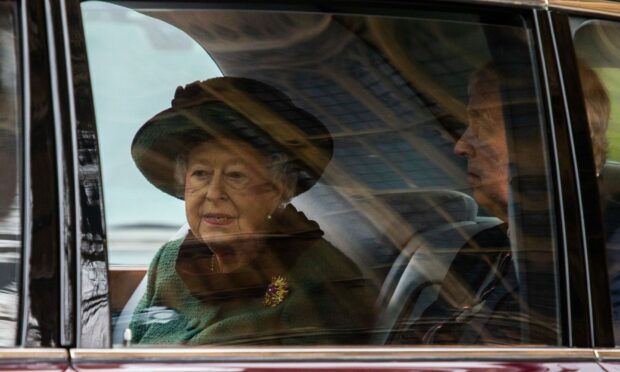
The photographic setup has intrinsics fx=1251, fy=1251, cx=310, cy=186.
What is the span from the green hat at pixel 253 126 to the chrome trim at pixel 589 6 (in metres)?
0.53

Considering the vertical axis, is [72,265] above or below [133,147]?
below

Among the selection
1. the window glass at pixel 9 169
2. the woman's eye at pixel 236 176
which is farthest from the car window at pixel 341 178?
the window glass at pixel 9 169

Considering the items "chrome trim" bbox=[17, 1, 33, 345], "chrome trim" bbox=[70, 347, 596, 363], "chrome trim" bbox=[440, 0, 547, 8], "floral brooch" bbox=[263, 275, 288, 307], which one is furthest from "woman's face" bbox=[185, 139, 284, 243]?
"chrome trim" bbox=[440, 0, 547, 8]

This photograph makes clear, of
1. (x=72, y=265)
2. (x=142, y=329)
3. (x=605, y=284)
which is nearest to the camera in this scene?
(x=72, y=265)

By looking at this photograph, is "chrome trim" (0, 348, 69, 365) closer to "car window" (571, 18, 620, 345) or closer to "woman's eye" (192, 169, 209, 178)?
"woman's eye" (192, 169, 209, 178)

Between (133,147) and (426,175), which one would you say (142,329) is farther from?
(426,175)

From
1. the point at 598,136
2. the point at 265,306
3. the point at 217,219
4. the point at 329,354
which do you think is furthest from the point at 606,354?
the point at 217,219

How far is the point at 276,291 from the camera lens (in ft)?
7.77

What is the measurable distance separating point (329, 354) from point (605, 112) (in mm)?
786

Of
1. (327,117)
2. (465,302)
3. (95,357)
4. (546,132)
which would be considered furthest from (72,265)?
(546,132)

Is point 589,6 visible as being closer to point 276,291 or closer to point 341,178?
point 341,178

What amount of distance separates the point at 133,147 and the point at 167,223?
0.15 m

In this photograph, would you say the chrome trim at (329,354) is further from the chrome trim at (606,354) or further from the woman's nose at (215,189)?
the woman's nose at (215,189)

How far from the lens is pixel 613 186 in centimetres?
254
